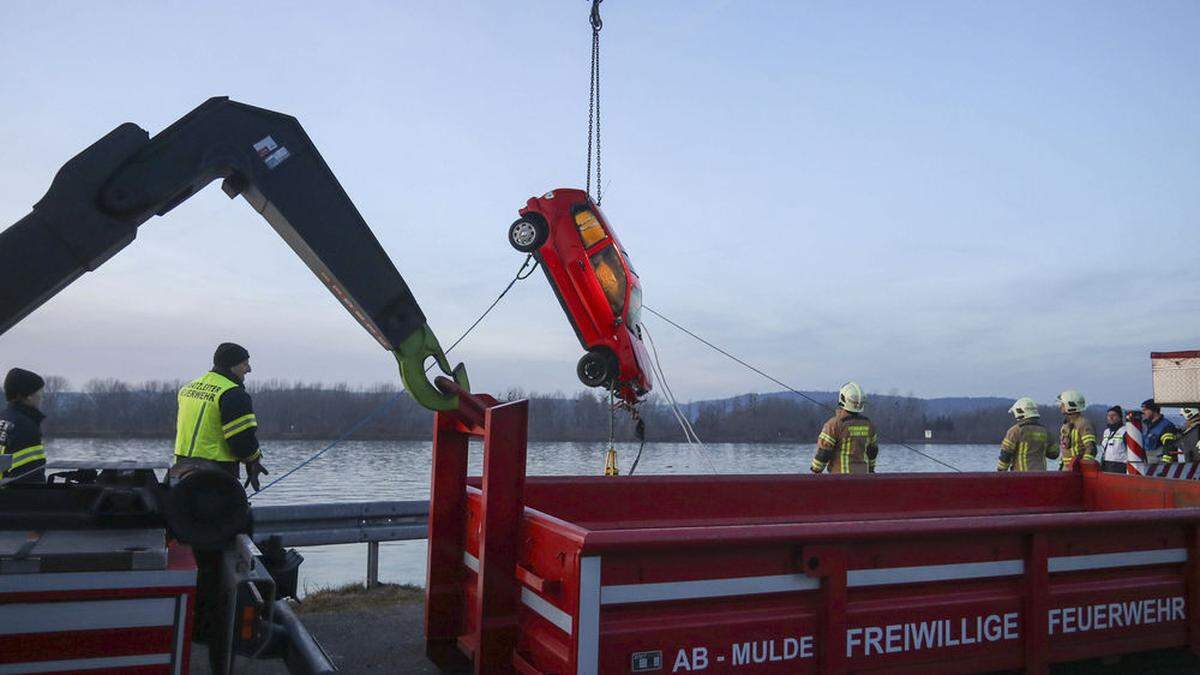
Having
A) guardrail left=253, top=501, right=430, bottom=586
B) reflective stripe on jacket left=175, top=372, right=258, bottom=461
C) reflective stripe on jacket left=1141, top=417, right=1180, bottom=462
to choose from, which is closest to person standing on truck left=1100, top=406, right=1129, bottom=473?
reflective stripe on jacket left=1141, top=417, right=1180, bottom=462

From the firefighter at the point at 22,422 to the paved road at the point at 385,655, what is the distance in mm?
1706

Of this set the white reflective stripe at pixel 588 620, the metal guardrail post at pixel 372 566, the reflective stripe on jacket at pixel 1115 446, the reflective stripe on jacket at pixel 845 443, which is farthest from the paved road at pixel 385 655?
the reflective stripe on jacket at pixel 1115 446

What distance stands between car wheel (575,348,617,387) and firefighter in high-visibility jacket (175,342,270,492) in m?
3.01

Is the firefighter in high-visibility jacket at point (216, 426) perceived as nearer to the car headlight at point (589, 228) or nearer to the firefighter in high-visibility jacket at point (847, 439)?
the car headlight at point (589, 228)

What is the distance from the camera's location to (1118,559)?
4418mm

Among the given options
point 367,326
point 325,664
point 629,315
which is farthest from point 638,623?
point 629,315

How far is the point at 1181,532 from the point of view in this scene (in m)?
4.68

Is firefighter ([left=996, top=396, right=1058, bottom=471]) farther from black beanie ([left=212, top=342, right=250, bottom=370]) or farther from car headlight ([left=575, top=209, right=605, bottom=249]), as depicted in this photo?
black beanie ([left=212, top=342, right=250, bottom=370])

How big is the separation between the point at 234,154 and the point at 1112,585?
4757 millimetres

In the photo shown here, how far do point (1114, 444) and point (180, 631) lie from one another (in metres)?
14.1

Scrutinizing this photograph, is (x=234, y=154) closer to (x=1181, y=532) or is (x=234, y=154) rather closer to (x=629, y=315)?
(x=629, y=315)

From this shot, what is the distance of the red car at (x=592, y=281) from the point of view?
7477 mm

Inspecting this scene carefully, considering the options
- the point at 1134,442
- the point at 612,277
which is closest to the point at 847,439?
the point at 612,277

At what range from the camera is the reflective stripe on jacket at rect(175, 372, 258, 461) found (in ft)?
17.2
